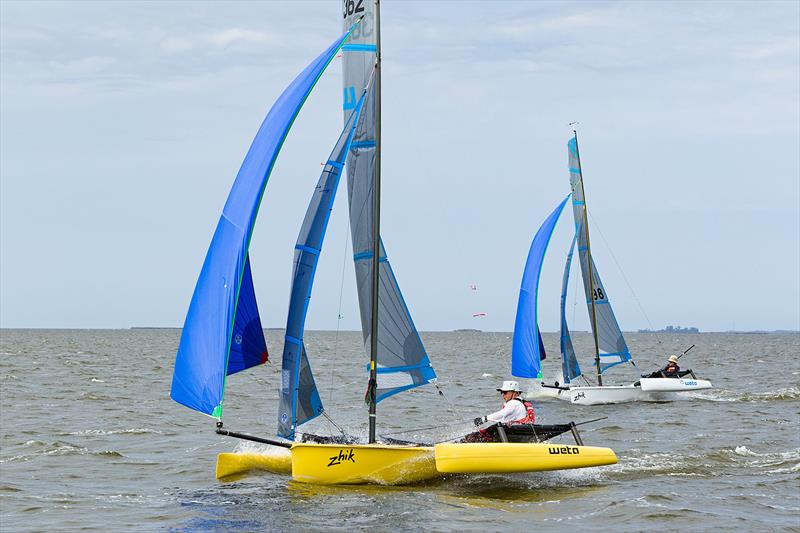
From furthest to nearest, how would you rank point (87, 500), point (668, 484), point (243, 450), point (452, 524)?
point (243, 450) < point (668, 484) < point (87, 500) < point (452, 524)

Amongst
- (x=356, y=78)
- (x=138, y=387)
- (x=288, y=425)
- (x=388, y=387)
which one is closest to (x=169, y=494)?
(x=288, y=425)

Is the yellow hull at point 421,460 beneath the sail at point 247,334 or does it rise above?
beneath

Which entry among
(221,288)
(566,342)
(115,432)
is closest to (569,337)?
(566,342)

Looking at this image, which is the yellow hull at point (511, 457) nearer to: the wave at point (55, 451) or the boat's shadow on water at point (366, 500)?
the boat's shadow on water at point (366, 500)

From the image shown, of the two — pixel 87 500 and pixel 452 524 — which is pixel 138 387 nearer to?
pixel 87 500

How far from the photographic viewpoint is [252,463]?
1633cm

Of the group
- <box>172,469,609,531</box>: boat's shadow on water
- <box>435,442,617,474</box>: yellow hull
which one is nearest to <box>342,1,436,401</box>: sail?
<box>435,442,617,474</box>: yellow hull

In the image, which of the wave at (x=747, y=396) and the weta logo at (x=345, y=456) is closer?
the weta logo at (x=345, y=456)

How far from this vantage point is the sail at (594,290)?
30.1 m

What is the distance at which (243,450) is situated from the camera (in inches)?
704

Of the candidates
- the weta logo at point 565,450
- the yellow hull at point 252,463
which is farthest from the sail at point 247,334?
the weta logo at point 565,450

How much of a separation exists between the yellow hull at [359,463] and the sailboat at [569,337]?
11.7 metres

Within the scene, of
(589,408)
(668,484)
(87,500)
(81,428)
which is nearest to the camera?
(87,500)

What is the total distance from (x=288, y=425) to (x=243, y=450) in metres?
3.49
